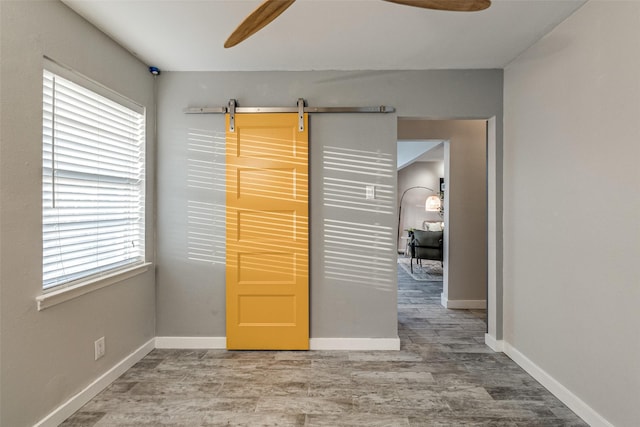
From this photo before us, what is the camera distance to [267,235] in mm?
2865

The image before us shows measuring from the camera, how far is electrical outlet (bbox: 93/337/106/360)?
2201 mm

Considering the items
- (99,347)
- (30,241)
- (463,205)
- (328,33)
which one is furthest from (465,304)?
(30,241)

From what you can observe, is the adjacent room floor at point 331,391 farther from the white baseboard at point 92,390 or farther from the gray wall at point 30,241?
the gray wall at point 30,241

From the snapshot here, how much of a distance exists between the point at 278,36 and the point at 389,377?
2536 millimetres

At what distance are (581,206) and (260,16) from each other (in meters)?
2.06

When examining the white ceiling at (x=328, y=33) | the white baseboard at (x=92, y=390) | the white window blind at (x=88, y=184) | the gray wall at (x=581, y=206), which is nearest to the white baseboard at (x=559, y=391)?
the gray wall at (x=581, y=206)

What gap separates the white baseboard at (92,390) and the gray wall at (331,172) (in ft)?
2.11

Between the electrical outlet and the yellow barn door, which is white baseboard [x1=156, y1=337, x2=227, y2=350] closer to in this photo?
the yellow barn door

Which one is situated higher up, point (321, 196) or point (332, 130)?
point (332, 130)

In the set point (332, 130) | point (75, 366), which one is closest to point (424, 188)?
point (332, 130)

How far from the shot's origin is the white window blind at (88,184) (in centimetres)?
187

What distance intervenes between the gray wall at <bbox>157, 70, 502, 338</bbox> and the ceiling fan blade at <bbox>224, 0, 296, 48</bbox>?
1339mm

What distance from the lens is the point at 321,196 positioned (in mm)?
2881

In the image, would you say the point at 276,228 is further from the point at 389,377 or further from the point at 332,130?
the point at 389,377
